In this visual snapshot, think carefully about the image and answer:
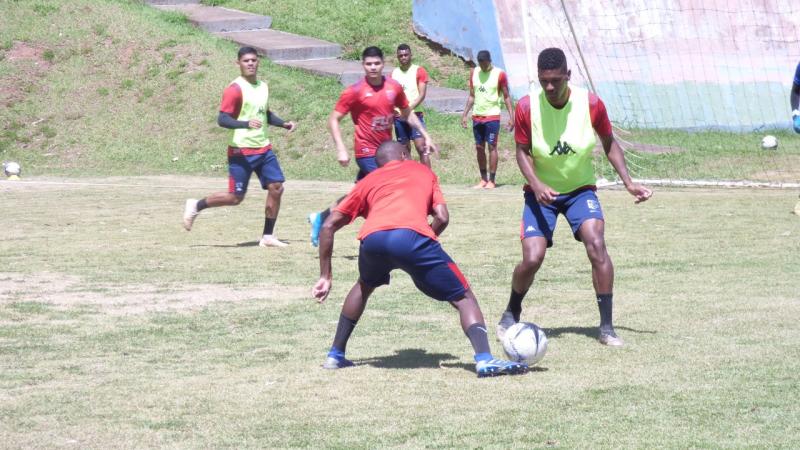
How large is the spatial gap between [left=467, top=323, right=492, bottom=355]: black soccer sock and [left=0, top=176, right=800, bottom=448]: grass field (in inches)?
7.7

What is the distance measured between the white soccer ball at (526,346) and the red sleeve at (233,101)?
6.81 m

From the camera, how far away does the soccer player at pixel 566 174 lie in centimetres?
820

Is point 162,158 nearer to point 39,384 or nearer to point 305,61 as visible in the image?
point 305,61

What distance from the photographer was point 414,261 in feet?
23.8

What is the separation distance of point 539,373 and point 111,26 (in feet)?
78.7

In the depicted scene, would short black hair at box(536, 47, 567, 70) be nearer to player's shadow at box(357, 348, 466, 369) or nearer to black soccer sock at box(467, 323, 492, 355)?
black soccer sock at box(467, 323, 492, 355)

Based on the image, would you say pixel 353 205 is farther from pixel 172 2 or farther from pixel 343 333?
pixel 172 2

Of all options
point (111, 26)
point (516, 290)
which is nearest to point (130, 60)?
point (111, 26)

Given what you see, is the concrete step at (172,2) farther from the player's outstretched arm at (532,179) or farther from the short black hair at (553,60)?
the short black hair at (553,60)

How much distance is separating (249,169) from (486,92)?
6.71m

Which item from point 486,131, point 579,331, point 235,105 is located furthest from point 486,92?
point 579,331

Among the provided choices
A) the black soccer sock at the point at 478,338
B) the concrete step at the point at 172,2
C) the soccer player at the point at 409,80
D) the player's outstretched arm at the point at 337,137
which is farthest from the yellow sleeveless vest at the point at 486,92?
the concrete step at the point at 172,2

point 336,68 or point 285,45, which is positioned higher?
point 285,45

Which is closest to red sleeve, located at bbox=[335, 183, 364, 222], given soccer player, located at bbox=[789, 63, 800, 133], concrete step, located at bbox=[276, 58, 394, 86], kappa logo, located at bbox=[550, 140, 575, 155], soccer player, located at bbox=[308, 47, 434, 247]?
kappa logo, located at bbox=[550, 140, 575, 155]
